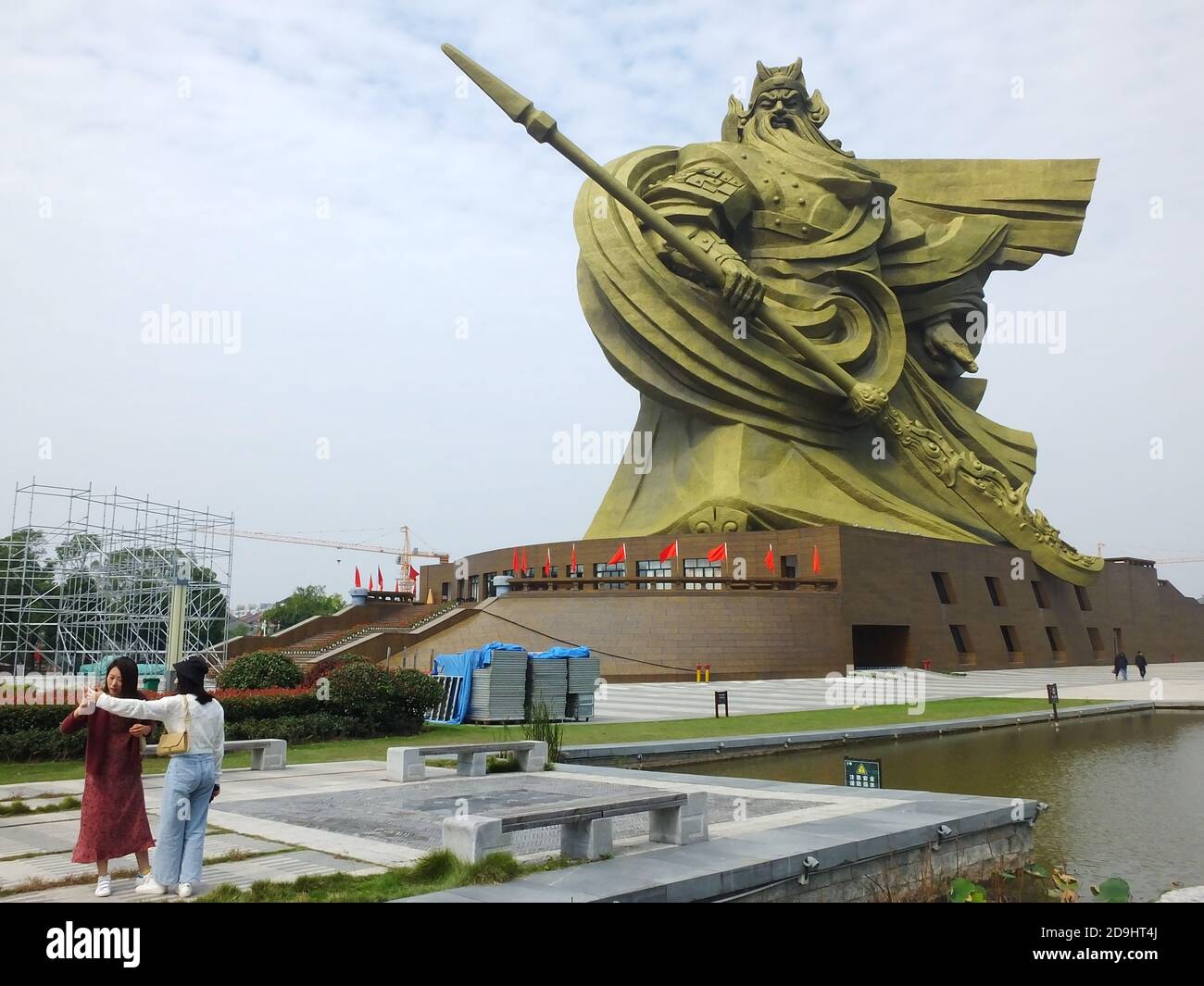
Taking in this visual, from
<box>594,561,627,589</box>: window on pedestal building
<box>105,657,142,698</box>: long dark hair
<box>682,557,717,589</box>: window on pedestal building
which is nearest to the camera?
<box>105,657,142,698</box>: long dark hair

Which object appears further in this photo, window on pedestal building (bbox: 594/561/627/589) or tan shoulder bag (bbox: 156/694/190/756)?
window on pedestal building (bbox: 594/561/627/589)

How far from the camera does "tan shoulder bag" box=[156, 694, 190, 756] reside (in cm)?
489

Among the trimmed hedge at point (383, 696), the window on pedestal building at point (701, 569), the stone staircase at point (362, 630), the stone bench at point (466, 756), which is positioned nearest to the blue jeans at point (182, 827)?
the stone bench at point (466, 756)

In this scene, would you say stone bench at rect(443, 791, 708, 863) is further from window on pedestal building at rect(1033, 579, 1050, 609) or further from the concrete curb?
window on pedestal building at rect(1033, 579, 1050, 609)

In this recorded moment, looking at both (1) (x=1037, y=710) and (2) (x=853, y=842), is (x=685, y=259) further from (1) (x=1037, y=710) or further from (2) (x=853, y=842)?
(2) (x=853, y=842)

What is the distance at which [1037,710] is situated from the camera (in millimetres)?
17016

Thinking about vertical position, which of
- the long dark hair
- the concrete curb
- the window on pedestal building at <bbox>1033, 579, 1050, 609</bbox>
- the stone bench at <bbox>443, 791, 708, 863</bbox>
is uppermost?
the window on pedestal building at <bbox>1033, 579, 1050, 609</bbox>

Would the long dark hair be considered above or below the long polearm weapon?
below

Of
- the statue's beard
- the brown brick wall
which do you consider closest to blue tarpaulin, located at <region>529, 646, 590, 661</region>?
the brown brick wall

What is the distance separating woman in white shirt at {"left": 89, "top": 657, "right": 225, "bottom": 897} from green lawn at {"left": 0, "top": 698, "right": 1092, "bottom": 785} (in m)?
5.16

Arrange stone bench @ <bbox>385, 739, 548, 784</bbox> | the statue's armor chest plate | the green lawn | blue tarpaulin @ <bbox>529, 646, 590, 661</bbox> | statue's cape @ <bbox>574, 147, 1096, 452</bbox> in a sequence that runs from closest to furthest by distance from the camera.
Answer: stone bench @ <bbox>385, 739, 548, 784</bbox> < the green lawn < blue tarpaulin @ <bbox>529, 646, 590, 661</bbox> < statue's cape @ <bbox>574, 147, 1096, 452</bbox> < the statue's armor chest plate
